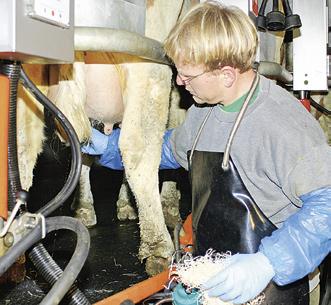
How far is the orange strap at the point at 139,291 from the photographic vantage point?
4.97 ft

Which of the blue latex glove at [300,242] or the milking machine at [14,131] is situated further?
the blue latex glove at [300,242]

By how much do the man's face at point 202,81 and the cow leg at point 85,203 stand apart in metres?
2.01

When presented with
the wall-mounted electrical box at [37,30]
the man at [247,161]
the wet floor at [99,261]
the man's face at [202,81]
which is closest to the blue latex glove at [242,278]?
the man at [247,161]

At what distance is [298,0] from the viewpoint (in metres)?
2.81

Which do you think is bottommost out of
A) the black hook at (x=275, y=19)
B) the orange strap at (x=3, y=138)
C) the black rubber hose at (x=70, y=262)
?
the black rubber hose at (x=70, y=262)

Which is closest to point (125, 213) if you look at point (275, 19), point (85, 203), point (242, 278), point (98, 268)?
point (85, 203)

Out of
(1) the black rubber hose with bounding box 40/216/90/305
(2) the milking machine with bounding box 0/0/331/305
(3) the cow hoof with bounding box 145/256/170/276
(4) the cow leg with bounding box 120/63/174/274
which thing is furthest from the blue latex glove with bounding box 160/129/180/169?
(1) the black rubber hose with bounding box 40/216/90/305

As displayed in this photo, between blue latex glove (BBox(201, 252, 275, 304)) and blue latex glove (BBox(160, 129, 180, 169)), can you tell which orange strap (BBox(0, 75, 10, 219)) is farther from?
blue latex glove (BBox(160, 129, 180, 169))

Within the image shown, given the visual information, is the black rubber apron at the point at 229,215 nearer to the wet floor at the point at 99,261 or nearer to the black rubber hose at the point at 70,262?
the black rubber hose at the point at 70,262

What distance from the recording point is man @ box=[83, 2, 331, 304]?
1.38 meters

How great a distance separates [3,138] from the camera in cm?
118

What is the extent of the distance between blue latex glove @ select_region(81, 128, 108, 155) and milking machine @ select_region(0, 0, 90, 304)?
119 centimetres

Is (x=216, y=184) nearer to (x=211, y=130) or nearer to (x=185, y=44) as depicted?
(x=211, y=130)

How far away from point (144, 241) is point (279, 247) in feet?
4.37
